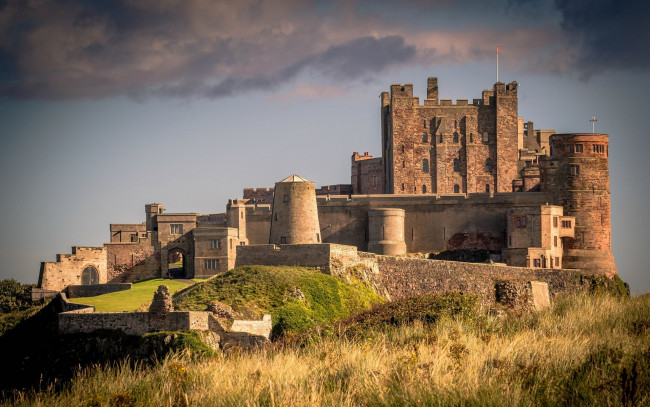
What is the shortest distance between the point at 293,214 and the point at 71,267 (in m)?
15.1

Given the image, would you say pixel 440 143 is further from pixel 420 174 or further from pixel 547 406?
pixel 547 406

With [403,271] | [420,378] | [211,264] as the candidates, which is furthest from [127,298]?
[420,378]

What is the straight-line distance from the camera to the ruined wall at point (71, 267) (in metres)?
50.0

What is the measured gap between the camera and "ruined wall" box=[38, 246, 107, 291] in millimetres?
49969

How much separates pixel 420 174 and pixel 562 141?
13.6 metres

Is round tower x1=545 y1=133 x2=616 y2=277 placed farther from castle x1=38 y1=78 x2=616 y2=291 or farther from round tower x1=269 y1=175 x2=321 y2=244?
round tower x1=269 y1=175 x2=321 y2=244

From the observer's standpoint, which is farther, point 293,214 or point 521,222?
point 521,222

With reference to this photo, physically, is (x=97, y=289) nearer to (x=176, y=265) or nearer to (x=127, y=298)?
(x=127, y=298)

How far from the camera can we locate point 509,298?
33.4 meters

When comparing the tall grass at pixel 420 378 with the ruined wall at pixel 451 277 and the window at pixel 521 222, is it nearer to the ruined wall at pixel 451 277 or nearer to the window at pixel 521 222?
the ruined wall at pixel 451 277

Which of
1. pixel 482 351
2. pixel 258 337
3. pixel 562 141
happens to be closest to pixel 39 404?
pixel 482 351

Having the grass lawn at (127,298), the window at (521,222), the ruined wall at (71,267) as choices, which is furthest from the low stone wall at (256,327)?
the window at (521,222)

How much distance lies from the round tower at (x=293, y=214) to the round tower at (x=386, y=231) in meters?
6.57

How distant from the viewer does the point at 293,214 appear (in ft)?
151
